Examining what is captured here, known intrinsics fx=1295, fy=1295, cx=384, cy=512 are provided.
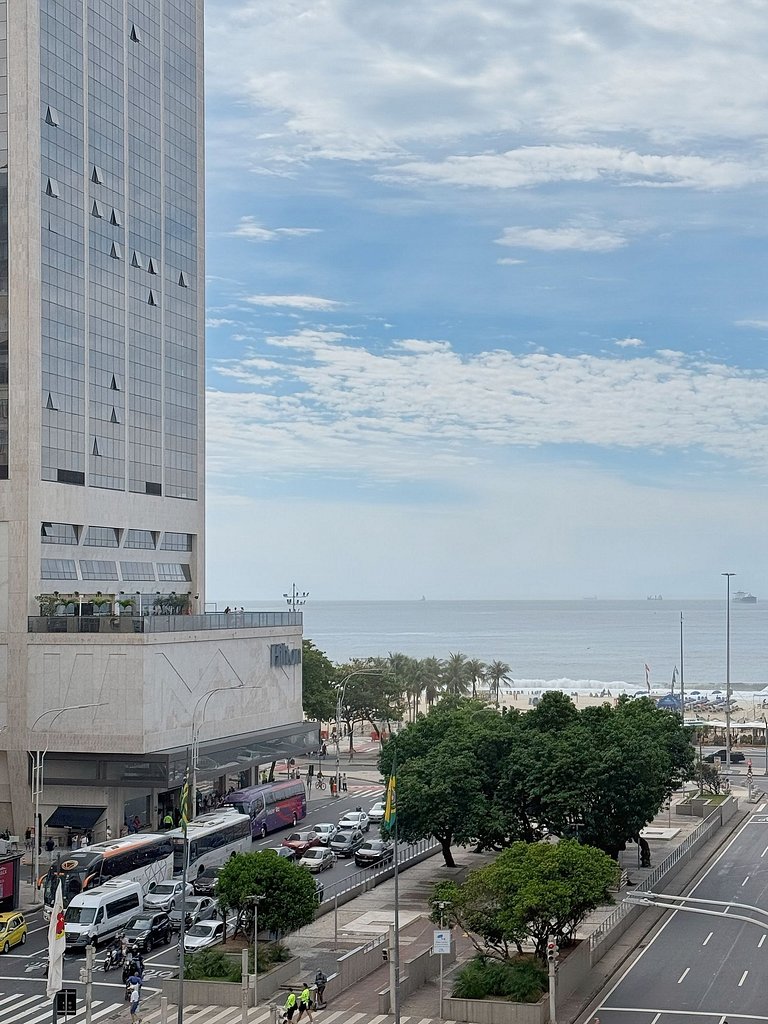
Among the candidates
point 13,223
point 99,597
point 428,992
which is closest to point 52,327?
point 13,223

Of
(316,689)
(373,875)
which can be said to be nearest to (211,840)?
(373,875)

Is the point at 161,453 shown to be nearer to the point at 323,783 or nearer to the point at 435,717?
the point at 323,783

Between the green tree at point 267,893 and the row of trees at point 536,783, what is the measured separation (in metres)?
12.7

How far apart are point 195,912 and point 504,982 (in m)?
17.4

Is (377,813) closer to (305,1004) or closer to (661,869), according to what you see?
(661,869)

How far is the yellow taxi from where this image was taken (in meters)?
54.7

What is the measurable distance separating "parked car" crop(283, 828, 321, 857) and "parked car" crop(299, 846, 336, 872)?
1880 millimetres

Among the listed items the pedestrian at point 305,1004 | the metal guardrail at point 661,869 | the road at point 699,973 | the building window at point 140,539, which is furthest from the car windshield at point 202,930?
the building window at point 140,539

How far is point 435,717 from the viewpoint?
71.6 m

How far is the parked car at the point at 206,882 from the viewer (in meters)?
61.9

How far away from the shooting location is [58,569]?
86.7m

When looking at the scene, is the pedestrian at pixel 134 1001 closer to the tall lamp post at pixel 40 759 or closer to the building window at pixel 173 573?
the tall lamp post at pixel 40 759

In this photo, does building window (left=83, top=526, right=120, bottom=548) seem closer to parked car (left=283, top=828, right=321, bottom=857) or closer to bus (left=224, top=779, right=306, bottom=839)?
bus (left=224, top=779, right=306, bottom=839)

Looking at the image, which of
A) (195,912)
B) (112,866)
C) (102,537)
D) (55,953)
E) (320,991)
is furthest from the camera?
(102,537)
